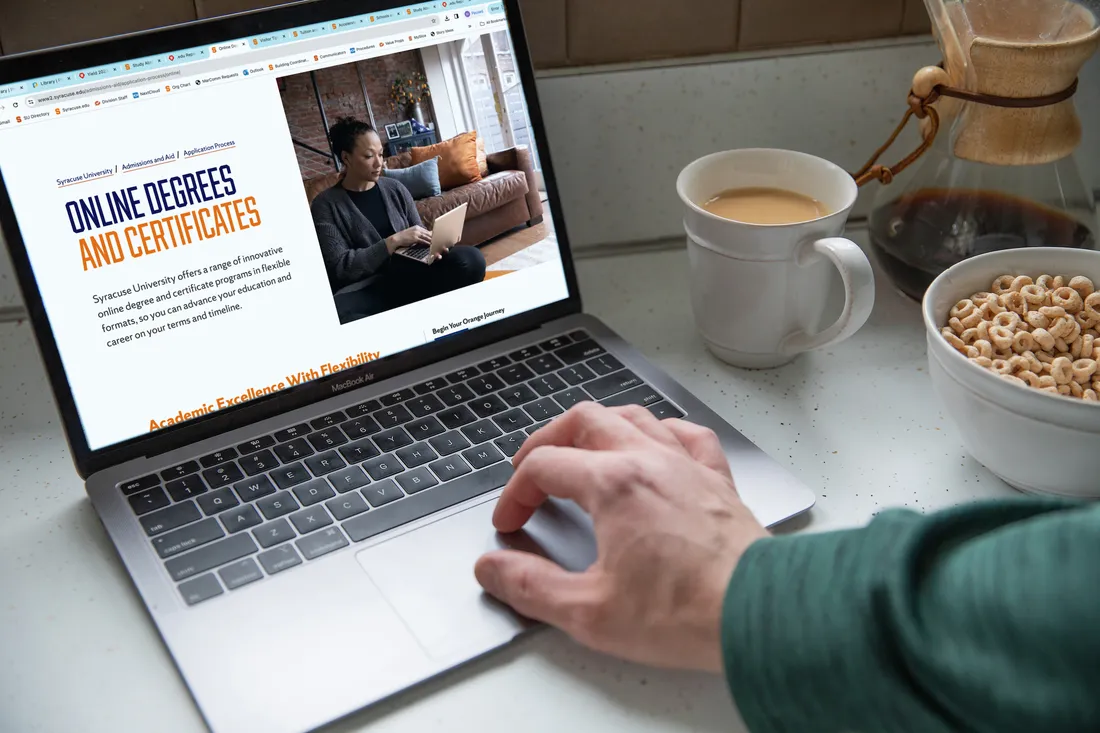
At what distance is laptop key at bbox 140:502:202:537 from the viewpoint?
572mm

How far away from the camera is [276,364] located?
0.65 m

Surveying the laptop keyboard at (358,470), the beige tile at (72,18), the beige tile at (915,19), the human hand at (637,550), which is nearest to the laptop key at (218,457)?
the laptop keyboard at (358,470)

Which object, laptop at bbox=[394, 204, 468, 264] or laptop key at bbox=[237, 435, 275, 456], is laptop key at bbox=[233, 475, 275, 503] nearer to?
laptop key at bbox=[237, 435, 275, 456]

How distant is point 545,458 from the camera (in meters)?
0.51

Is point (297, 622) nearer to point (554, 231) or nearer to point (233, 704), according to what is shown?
point (233, 704)

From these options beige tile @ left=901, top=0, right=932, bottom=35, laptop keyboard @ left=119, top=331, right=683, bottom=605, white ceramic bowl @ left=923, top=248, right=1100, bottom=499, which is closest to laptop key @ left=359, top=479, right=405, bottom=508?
laptop keyboard @ left=119, top=331, right=683, bottom=605

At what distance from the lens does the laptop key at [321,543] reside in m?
0.55

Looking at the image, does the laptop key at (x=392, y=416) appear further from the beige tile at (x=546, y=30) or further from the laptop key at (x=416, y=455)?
the beige tile at (x=546, y=30)

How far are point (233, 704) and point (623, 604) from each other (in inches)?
7.8

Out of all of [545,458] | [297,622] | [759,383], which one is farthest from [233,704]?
[759,383]

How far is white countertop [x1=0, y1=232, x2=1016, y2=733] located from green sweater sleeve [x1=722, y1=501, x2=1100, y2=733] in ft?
0.31

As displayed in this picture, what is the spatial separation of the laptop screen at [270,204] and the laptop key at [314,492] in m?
0.09

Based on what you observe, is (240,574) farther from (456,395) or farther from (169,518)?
(456,395)

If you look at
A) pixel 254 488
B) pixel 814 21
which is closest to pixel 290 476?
pixel 254 488
